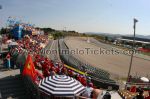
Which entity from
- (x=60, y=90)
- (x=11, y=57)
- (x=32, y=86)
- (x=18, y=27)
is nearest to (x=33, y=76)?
(x=32, y=86)

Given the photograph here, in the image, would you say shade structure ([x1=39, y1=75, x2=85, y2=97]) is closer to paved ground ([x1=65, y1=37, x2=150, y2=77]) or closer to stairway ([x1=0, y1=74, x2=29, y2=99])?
stairway ([x1=0, y1=74, x2=29, y2=99])

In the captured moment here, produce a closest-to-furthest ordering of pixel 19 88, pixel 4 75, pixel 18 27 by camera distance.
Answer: pixel 19 88 < pixel 4 75 < pixel 18 27

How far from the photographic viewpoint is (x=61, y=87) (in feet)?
33.3

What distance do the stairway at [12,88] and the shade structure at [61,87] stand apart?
337 cm

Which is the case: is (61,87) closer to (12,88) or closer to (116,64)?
(12,88)

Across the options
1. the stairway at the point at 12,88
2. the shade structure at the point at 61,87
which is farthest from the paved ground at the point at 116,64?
the shade structure at the point at 61,87

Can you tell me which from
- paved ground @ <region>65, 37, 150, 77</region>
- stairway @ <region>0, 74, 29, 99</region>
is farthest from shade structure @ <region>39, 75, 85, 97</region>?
paved ground @ <region>65, 37, 150, 77</region>

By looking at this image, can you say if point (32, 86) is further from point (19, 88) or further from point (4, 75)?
point (4, 75)

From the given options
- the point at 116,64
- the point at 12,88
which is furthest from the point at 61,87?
the point at 116,64

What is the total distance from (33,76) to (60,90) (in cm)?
373

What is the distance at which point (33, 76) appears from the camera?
13398mm

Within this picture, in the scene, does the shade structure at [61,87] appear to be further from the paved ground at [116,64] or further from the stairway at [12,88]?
the paved ground at [116,64]

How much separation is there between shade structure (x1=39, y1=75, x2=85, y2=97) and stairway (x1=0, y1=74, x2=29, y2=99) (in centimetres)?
337

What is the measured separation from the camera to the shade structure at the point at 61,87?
9983mm
